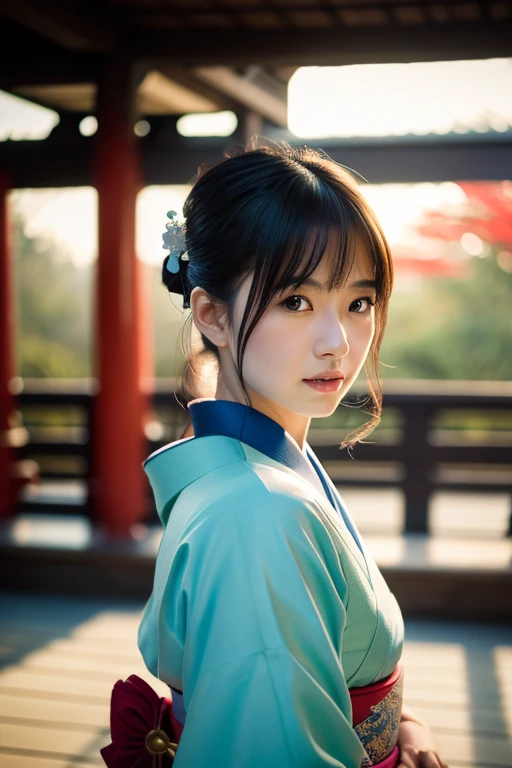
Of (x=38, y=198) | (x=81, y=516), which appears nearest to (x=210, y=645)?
(x=81, y=516)

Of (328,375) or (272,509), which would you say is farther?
(328,375)

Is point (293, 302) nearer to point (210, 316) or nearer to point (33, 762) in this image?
point (210, 316)

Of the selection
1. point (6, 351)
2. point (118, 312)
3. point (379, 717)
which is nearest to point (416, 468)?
point (118, 312)

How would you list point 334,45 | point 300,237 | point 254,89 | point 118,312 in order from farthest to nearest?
point 254,89 → point 118,312 → point 334,45 → point 300,237

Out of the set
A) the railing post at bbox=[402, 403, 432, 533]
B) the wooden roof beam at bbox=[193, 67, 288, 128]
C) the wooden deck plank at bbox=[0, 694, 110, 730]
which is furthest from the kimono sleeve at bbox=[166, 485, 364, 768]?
the railing post at bbox=[402, 403, 432, 533]

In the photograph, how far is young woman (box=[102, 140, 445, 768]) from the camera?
808mm

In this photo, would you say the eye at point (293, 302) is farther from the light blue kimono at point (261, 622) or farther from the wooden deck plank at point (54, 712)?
the wooden deck plank at point (54, 712)

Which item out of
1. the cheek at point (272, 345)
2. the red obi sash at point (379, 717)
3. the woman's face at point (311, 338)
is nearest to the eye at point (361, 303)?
the woman's face at point (311, 338)

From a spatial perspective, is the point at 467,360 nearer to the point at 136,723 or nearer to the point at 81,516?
the point at 81,516

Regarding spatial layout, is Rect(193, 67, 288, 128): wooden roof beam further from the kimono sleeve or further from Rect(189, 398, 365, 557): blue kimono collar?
the kimono sleeve

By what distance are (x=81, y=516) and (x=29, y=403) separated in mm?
1029

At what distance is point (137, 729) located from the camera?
113 cm

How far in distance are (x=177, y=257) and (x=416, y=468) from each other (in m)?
3.68

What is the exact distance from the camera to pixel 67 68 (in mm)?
4242
